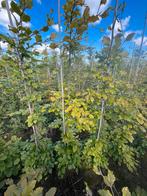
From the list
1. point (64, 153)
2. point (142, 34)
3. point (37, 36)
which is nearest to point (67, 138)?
point (64, 153)

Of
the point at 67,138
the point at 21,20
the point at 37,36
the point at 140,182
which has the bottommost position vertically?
the point at 140,182

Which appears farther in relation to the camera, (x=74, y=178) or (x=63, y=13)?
(x=74, y=178)

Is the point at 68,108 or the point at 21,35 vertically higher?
the point at 21,35

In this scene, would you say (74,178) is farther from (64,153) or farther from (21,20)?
(21,20)

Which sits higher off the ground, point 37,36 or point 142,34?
point 142,34

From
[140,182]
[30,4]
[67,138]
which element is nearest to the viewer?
[30,4]

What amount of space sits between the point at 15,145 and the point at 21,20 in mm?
1797

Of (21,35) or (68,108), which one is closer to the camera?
(21,35)

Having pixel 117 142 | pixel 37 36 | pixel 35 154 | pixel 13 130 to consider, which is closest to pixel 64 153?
pixel 35 154

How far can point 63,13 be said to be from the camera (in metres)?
1.35

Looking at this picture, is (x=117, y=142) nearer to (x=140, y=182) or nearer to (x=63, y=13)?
(x=140, y=182)

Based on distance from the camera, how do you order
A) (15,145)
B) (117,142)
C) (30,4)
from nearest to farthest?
(30,4)
(15,145)
(117,142)

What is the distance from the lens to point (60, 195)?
6.58 feet

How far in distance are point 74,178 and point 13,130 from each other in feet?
7.00
